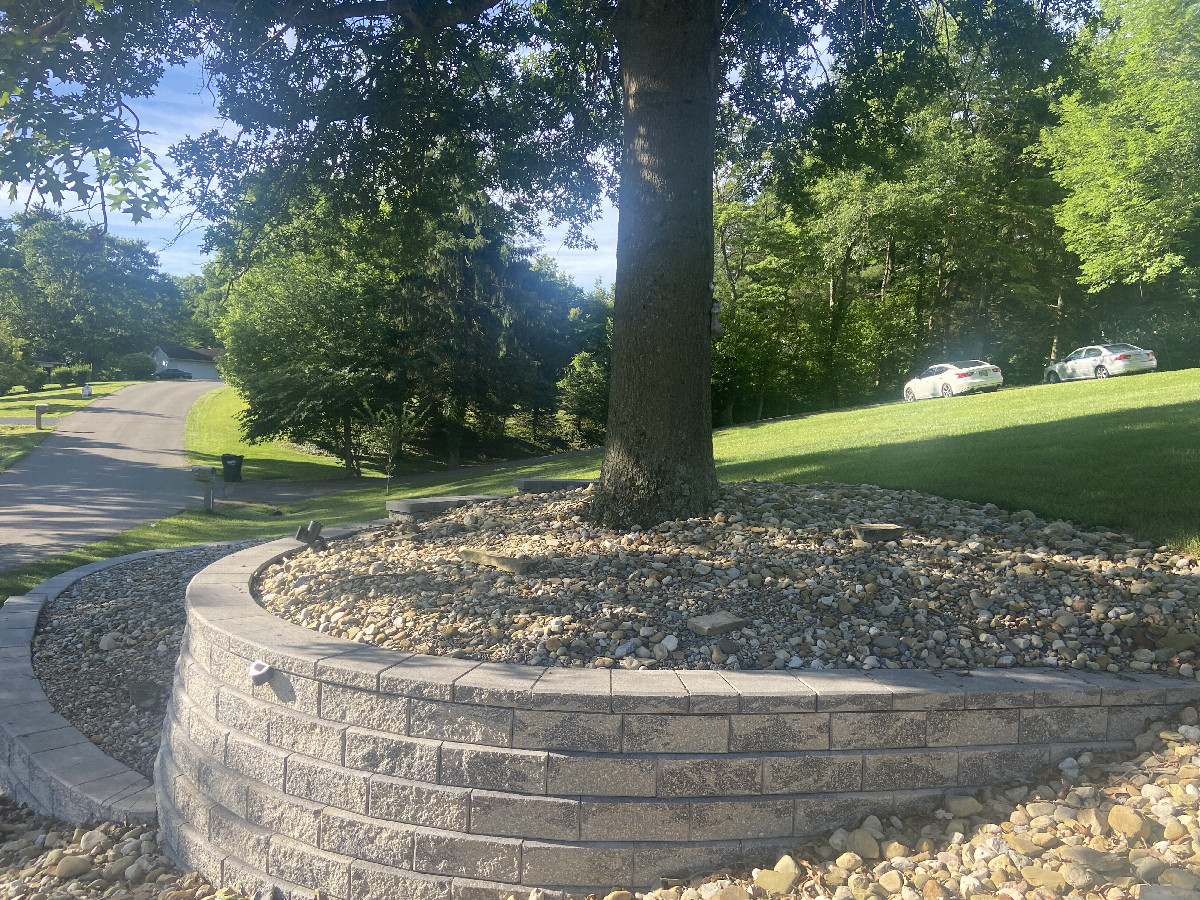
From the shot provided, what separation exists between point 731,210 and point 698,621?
26.1m

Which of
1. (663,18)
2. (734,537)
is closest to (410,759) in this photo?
(734,537)

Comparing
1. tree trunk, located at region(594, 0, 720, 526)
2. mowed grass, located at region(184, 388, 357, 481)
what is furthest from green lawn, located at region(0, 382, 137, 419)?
tree trunk, located at region(594, 0, 720, 526)

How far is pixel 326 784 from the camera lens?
3057 mm

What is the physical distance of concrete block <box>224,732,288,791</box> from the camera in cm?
318

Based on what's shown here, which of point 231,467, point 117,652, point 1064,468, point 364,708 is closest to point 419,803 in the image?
point 364,708

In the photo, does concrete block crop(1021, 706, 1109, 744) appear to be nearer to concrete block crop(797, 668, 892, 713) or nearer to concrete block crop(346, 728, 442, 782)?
concrete block crop(797, 668, 892, 713)

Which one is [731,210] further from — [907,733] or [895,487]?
[907,733]

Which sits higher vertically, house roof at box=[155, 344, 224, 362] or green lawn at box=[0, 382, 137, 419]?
house roof at box=[155, 344, 224, 362]

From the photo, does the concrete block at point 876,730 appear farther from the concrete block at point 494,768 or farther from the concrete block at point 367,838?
the concrete block at point 367,838

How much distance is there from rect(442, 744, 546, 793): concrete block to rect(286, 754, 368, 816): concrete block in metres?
0.39

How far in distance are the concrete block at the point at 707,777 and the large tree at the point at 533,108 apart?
2.39m

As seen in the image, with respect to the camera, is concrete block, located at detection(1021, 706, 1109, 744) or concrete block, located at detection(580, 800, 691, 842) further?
concrete block, located at detection(1021, 706, 1109, 744)

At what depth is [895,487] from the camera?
661 cm

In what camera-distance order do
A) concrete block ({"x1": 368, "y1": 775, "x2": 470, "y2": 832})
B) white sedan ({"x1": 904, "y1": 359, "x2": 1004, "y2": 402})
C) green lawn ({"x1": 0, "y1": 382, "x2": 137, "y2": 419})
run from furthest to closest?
green lawn ({"x1": 0, "y1": 382, "x2": 137, "y2": 419}), white sedan ({"x1": 904, "y1": 359, "x2": 1004, "y2": 402}), concrete block ({"x1": 368, "y1": 775, "x2": 470, "y2": 832})
